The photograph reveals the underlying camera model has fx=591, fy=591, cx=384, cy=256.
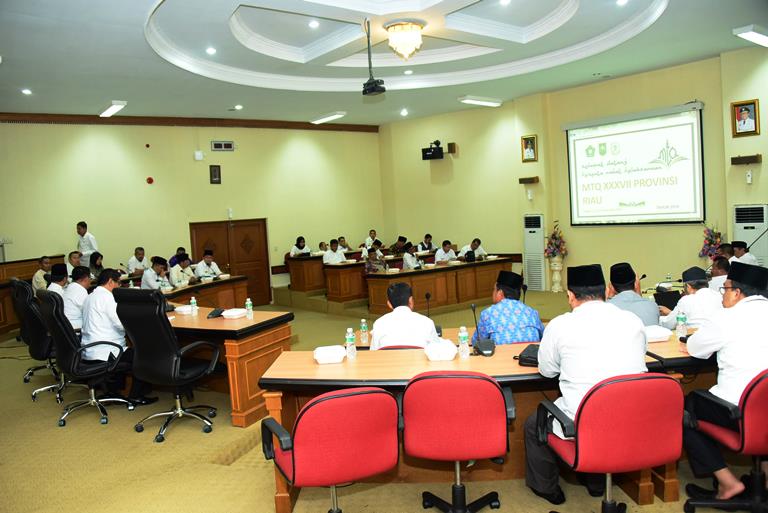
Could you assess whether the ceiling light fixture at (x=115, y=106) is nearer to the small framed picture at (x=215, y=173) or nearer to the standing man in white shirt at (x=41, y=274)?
the standing man in white shirt at (x=41, y=274)

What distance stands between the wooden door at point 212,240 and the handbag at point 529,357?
9763 mm

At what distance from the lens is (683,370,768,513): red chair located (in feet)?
9.31

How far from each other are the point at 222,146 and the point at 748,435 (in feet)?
37.1

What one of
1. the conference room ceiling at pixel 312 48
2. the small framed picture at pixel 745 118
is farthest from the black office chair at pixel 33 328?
the small framed picture at pixel 745 118

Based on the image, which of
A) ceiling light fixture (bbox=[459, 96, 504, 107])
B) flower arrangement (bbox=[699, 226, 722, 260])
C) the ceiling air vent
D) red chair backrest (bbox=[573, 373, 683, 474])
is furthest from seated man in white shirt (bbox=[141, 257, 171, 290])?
flower arrangement (bbox=[699, 226, 722, 260])

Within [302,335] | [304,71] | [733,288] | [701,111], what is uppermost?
[304,71]

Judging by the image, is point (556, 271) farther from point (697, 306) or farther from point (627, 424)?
point (627, 424)

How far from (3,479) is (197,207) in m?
8.50

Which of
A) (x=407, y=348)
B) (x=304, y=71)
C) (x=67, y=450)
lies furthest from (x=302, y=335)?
(x=407, y=348)

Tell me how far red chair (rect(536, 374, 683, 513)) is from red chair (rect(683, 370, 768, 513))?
1.26 feet

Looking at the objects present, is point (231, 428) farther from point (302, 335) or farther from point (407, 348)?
point (302, 335)

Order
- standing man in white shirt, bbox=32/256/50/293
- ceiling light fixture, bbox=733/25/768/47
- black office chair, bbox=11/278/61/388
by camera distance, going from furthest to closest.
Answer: standing man in white shirt, bbox=32/256/50/293 → ceiling light fixture, bbox=733/25/768/47 → black office chair, bbox=11/278/61/388

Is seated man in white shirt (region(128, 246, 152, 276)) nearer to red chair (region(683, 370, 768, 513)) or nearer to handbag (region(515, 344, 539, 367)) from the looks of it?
handbag (region(515, 344, 539, 367))

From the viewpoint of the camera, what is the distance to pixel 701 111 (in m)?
9.56
